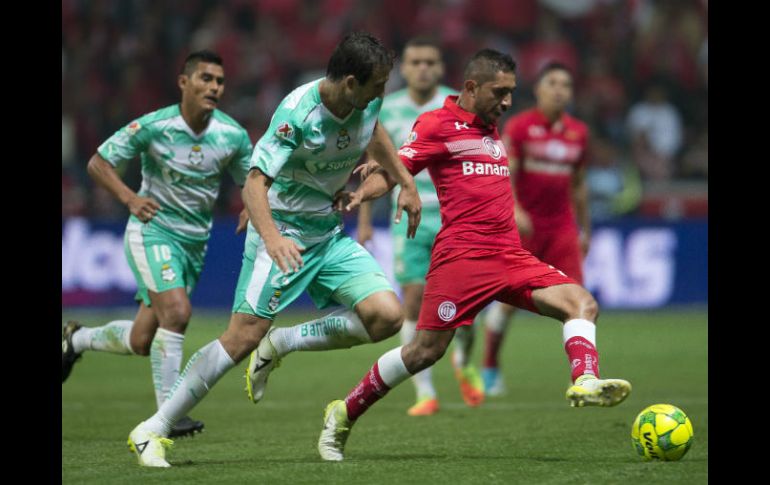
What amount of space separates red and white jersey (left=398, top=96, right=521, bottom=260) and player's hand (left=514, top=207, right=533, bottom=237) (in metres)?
2.45

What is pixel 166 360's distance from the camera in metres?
8.23

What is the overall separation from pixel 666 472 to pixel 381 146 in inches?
90.9

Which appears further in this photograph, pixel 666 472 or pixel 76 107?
pixel 76 107

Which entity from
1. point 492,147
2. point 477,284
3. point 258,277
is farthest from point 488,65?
point 258,277

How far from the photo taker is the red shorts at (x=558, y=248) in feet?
33.7

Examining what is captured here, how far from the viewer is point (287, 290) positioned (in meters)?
6.94

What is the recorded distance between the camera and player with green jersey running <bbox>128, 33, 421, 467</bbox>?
257 inches

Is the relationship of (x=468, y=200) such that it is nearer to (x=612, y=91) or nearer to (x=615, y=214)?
(x=615, y=214)

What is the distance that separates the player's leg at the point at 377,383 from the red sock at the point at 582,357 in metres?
0.75

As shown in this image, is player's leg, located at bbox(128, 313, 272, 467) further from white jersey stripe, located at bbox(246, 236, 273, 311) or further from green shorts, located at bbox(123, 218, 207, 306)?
green shorts, located at bbox(123, 218, 207, 306)

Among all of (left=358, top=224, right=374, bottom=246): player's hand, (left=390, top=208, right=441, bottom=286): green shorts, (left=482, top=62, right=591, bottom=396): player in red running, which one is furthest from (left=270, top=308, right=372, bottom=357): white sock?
(left=482, top=62, right=591, bottom=396): player in red running

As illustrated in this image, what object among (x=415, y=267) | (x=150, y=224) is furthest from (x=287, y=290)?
(x=415, y=267)

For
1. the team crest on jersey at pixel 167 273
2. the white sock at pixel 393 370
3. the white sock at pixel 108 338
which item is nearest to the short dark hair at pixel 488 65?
the white sock at pixel 393 370

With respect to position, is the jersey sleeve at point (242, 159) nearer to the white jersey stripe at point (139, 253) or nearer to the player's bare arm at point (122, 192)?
the player's bare arm at point (122, 192)
